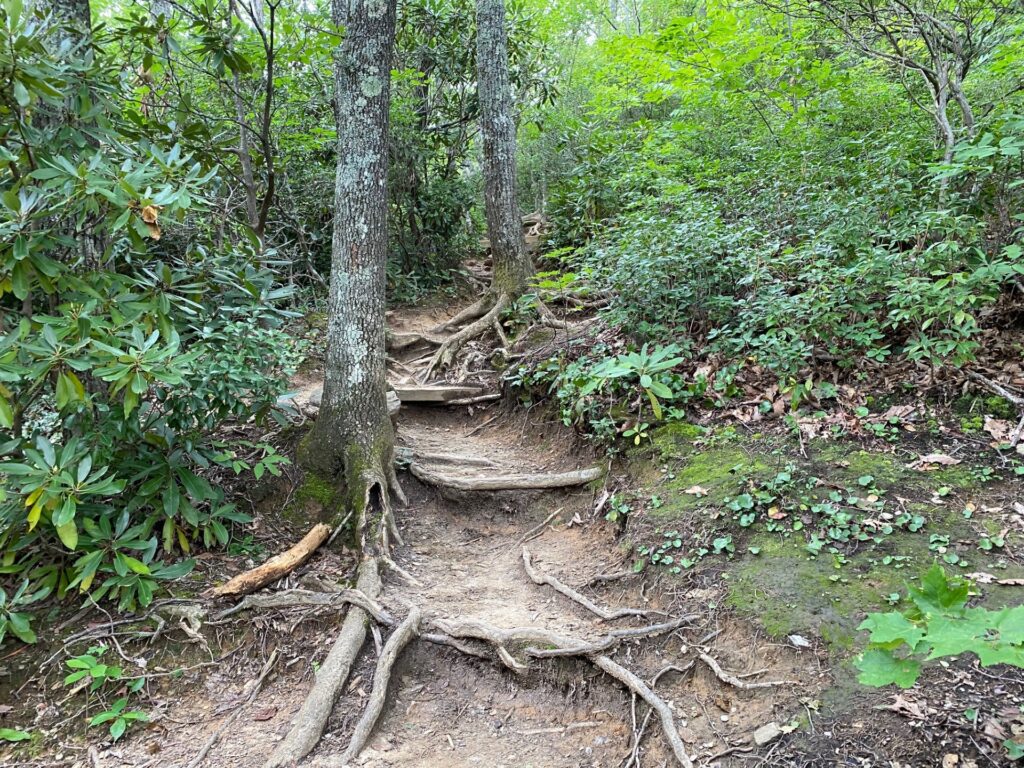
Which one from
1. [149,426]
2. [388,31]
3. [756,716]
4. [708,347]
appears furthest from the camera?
[708,347]

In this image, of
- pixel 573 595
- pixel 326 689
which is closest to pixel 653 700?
pixel 573 595

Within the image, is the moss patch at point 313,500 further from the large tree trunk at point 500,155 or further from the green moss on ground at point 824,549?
the large tree trunk at point 500,155

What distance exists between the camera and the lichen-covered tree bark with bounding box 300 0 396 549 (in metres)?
4.63

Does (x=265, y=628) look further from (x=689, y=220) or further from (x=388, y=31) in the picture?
(x=689, y=220)

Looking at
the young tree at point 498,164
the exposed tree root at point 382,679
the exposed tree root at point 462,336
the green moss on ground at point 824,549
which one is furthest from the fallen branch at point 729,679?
the young tree at point 498,164

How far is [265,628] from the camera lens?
386cm

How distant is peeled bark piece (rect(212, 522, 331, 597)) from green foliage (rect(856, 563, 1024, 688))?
11.8ft

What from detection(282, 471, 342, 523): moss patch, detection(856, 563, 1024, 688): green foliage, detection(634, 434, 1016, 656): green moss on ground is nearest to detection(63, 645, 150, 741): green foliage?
detection(282, 471, 342, 523): moss patch

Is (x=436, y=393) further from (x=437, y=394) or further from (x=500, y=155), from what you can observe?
(x=500, y=155)

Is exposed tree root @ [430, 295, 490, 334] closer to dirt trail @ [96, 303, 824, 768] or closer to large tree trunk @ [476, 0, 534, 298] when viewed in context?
large tree trunk @ [476, 0, 534, 298]

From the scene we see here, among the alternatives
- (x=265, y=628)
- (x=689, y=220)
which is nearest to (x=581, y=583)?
(x=265, y=628)

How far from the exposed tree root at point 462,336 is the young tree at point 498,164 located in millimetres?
14

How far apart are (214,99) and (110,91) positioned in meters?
5.81

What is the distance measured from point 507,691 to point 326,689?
1.06 metres
